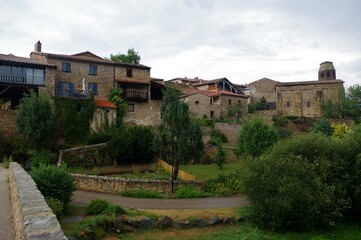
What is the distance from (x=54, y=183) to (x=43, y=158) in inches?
548

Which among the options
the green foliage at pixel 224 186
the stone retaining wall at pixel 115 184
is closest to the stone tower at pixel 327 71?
the green foliage at pixel 224 186

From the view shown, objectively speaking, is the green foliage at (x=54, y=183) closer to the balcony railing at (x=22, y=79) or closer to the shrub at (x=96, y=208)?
the shrub at (x=96, y=208)

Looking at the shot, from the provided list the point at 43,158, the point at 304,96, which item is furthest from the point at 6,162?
the point at 304,96

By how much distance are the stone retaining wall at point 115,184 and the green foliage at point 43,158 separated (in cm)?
603

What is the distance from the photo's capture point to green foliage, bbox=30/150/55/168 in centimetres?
2730

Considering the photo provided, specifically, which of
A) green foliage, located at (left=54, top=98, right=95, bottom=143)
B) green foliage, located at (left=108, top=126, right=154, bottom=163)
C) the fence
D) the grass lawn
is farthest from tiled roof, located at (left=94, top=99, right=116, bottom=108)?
the grass lawn

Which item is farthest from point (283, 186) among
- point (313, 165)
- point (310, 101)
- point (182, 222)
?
point (310, 101)

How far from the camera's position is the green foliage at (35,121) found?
2961cm

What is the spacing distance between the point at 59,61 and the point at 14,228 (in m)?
32.4

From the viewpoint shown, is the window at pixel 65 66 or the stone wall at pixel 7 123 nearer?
the stone wall at pixel 7 123

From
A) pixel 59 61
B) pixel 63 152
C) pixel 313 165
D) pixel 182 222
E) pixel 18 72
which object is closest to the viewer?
pixel 182 222

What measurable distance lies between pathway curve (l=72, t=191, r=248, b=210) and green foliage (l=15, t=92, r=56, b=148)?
35.3ft

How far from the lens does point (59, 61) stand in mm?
38750

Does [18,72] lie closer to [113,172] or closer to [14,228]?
[113,172]
